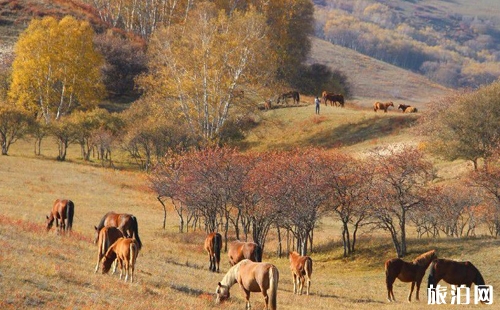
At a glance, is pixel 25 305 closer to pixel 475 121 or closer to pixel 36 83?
pixel 475 121

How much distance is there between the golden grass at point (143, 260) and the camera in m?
16.1

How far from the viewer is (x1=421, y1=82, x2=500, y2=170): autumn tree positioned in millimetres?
53500

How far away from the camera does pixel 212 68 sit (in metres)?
61.0

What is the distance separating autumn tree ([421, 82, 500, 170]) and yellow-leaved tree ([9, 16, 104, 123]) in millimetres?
39248

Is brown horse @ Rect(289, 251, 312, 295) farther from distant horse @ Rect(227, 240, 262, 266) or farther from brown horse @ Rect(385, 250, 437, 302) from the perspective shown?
brown horse @ Rect(385, 250, 437, 302)

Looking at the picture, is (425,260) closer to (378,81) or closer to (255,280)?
(255,280)

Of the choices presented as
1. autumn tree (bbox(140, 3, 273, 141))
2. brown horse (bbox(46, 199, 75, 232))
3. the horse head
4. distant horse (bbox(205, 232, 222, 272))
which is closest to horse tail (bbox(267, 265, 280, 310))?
the horse head

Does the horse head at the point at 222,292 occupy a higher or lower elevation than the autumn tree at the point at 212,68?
lower

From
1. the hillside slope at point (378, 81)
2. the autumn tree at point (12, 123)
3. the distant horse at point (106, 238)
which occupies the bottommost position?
the distant horse at point (106, 238)

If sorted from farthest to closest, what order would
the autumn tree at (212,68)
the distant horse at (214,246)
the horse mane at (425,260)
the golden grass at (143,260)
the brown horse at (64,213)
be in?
the autumn tree at (212,68) → the brown horse at (64,213) → the distant horse at (214,246) → the horse mane at (425,260) → the golden grass at (143,260)

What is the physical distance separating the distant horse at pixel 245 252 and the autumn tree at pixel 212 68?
36.0m

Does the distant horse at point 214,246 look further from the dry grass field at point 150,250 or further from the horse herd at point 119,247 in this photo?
the horse herd at point 119,247

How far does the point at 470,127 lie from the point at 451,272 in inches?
1366

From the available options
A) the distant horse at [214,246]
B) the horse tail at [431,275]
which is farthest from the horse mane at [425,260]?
the distant horse at [214,246]
